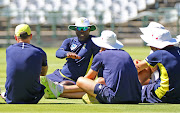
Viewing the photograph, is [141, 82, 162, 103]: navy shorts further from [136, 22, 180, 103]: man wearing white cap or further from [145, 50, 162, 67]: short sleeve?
[145, 50, 162, 67]: short sleeve

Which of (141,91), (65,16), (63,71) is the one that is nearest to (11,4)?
(65,16)

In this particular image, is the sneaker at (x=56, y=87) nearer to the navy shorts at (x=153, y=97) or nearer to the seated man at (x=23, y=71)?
the seated man at (x=23, y=71)

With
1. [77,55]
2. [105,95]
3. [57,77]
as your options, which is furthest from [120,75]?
[57,77]

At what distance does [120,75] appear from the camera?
5.80 m

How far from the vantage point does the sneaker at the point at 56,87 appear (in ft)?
23.1

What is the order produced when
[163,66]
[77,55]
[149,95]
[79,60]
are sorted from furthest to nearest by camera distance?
[79,60], [77,55], [149,95], [163,66]

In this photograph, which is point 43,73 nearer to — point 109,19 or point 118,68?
point 118,68

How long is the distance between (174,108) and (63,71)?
284 centimetres

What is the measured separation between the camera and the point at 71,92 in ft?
24.0

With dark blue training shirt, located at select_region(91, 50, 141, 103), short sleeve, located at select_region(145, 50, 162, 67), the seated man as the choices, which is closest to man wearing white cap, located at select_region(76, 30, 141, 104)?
dark blue training shirt, located at select_region(91, 50, 141, 103)

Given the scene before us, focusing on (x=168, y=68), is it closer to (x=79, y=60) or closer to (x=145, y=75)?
(x=145, y=75)

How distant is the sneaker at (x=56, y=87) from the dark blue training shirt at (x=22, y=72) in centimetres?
99

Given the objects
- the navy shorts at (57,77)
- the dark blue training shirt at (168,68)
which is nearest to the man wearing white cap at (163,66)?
the dark blue training shirt at (168,68)

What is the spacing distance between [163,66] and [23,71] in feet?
6.59
